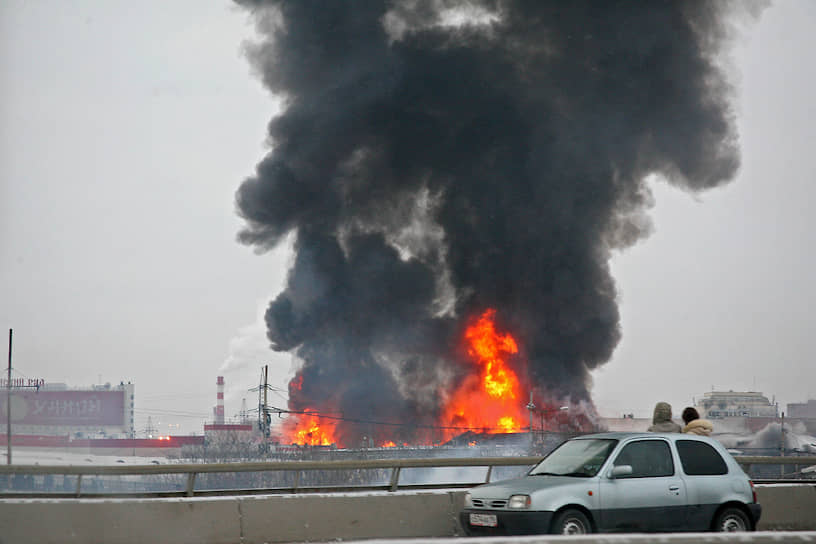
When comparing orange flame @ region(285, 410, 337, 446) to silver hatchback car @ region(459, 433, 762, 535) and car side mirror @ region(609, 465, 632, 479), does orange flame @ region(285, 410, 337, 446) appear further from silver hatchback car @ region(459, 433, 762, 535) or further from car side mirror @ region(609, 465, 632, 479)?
car side mirror @ region(609, 465, 632, 479)

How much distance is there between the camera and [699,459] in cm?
1334

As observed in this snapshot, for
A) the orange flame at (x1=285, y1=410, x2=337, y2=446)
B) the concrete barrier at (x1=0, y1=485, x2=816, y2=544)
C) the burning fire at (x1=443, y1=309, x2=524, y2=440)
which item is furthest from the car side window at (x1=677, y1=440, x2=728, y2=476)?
the orange flame at (x1=285, y1=410, x2=337, y2=446)

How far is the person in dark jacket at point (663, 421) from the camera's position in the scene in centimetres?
1416

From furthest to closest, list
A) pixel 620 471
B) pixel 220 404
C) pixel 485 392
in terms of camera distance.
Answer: pixel 220 404, pixel 485 392, pixel 620 471

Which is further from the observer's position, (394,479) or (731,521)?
(394,479)

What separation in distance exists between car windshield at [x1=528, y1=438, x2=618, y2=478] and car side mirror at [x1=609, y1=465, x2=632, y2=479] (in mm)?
197

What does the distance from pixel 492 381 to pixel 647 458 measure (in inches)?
3085

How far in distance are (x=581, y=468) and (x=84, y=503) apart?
6371 mm

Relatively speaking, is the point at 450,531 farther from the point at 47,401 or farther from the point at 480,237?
the point at 480,237

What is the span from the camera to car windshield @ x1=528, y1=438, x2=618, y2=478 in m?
12.8

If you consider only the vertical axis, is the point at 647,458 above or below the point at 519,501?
above

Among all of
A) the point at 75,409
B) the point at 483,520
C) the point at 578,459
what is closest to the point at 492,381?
the point at 75,409

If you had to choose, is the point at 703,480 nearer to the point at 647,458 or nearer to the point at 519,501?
the point at 647,458

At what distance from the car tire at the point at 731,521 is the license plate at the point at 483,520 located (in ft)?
9.64
